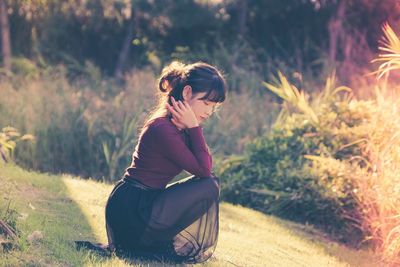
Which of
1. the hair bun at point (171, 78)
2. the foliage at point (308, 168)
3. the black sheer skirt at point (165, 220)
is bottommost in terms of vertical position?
the foliage at point (308, 168)

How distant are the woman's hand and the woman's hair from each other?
104mm

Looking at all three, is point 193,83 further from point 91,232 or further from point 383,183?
point 383,183

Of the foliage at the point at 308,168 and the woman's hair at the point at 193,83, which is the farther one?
the foliage at the point at 308,168

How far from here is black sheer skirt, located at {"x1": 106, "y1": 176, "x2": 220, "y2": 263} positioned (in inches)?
179

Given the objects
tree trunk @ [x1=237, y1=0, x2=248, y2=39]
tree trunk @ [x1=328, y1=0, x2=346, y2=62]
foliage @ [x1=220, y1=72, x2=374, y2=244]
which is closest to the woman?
foliage @ [x1=220, y1=72, x2=374, y2=244]

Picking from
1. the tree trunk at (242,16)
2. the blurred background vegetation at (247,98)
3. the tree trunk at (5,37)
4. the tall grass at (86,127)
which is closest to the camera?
the blurred background vegetation at (247,98)

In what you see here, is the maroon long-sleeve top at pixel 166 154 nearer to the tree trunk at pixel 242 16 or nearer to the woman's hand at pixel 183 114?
the woman's hand at pixel 183 114

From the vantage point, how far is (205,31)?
1590cm

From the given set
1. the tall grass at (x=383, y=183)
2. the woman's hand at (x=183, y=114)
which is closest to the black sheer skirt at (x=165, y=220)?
the woman's hand at (x=183, y=114)

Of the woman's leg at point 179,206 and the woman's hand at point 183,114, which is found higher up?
the woman's hand at point 183,114

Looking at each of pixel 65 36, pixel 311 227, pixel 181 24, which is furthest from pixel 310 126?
pixel 65 36

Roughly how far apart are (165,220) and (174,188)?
0.19m

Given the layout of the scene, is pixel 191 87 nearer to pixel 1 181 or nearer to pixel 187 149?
pixel 187 149

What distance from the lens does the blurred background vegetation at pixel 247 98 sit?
7.70 m
